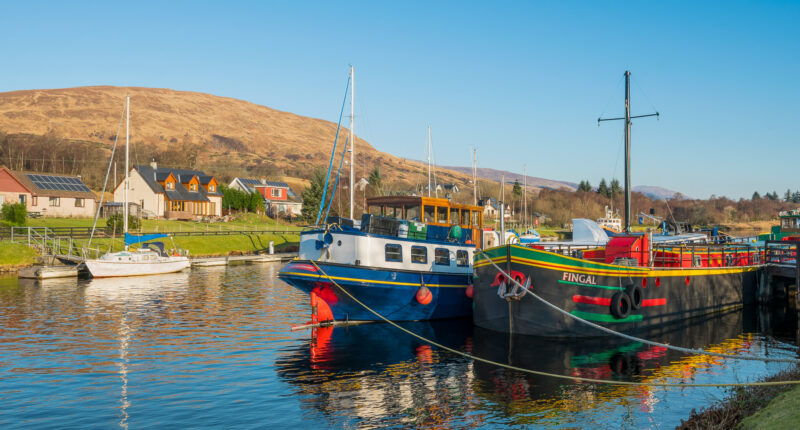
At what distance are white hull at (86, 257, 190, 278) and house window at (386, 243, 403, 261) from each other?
95.8 feet

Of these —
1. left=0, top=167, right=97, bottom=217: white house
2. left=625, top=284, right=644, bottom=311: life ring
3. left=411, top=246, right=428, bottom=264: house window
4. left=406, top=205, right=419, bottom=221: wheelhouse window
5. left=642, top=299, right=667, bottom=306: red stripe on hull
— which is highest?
left=0, top=167, right=97, bottom=217: white house

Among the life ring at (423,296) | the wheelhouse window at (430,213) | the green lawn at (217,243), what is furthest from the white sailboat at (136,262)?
the life ring at (423,296)

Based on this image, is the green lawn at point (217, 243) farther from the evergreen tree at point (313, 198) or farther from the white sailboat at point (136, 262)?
the evergreen tree at point (313, 198)

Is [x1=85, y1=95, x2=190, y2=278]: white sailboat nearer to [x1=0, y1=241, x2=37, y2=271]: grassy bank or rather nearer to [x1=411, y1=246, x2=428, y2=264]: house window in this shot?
[x1=0, y1=241, x2=37, y2=271]: grassy bank

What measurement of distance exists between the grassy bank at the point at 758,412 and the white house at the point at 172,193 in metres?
81.2

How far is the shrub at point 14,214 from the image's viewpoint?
5825 cm

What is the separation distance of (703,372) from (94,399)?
18.2 meters

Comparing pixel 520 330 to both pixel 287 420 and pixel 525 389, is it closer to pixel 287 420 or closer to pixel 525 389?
pixel 525 389

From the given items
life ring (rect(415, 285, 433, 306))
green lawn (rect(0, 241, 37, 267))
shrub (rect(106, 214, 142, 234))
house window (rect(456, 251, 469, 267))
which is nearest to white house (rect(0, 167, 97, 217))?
shrub (rect(106, 214, 142, 234))

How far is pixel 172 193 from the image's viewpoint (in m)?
87.8

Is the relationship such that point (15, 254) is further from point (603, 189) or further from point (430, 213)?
point (603, 189)

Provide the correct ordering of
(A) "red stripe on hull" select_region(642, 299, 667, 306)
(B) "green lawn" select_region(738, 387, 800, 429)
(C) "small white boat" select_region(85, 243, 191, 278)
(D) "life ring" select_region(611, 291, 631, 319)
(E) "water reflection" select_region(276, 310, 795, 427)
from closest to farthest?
(B) "green lawn" select_region(738, 387, 800, 429)
(E) "water reflection" select_region(276, 310, 795, 427)
(D) "life ring" select_region(611, 291, 631, 319)
(A) "red stripe on hull" select_region(642, 299, 667, 306)
(C) "small white boat" select_region(85, 243, 191, 278)

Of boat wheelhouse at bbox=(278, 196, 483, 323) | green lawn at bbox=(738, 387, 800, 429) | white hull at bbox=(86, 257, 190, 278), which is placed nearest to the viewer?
green lawn at bbox=(738, 387, 800, 429)

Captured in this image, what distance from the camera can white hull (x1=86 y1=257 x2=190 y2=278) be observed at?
45.9m
